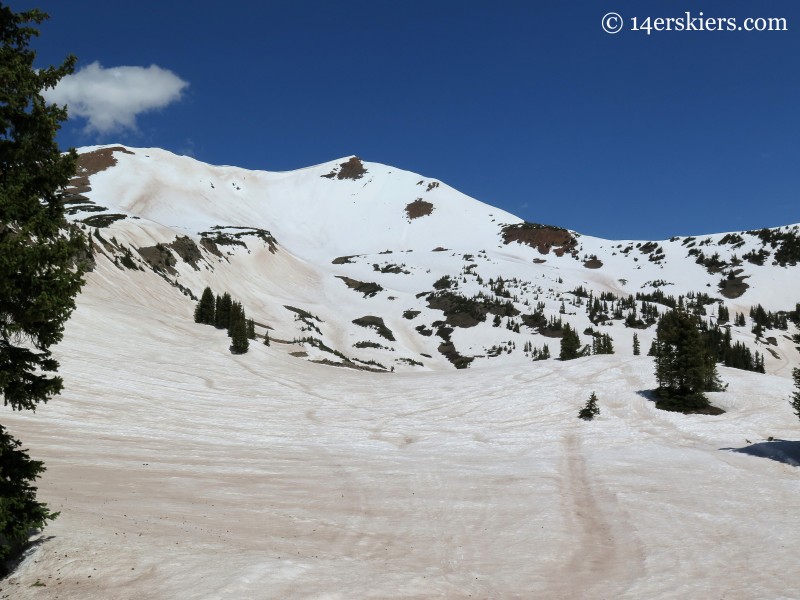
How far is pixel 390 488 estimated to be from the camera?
2319 centimetres

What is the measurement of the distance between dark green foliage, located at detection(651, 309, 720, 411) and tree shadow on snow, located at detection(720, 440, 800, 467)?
10702 millimetres

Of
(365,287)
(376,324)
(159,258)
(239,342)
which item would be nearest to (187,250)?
(159,258)

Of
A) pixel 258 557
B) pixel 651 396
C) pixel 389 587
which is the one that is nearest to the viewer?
pixel 389 587

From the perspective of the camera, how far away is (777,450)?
32.1 m

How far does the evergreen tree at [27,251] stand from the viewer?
10711 mm

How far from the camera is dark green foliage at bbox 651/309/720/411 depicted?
45562mm

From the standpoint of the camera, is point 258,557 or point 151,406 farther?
point 151,406

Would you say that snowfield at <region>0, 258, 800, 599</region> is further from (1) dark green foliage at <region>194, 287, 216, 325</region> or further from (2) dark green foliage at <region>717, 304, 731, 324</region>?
(2) dark green foliage at <region>717, 304, 731, 324</region>

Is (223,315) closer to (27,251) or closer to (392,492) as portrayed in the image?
(392,492)

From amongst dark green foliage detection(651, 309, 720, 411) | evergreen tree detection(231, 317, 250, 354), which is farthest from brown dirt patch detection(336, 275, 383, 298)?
dark green foliage detection(651, 309, 720, 411)

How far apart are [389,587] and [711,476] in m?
20.6

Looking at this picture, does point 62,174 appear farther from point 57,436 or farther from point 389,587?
point 57,436

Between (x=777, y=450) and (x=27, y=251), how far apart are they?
1451 inches

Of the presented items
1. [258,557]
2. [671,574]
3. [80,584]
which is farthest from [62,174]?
[671,574]
